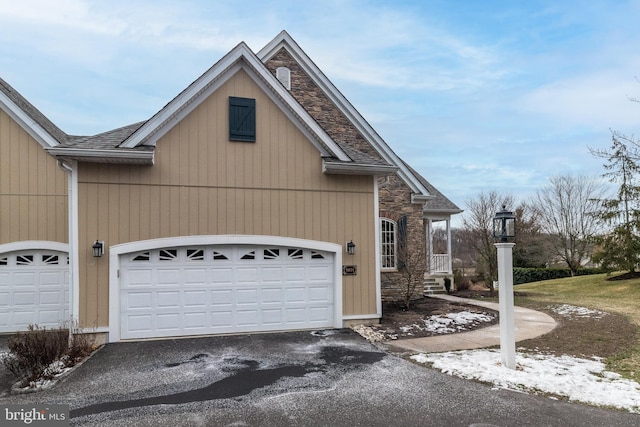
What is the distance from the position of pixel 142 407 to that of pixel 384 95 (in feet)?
68.0

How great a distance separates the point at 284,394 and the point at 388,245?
9972 mm

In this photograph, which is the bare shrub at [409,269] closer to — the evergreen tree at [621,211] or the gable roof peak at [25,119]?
the gable roof peak at [25,119]

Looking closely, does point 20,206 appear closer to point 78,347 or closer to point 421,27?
point 78,347

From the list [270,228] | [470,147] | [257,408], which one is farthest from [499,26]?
[470,147]

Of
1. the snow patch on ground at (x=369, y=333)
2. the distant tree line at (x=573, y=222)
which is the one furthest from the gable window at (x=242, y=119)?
the distant tree line at (x=573, y=222)

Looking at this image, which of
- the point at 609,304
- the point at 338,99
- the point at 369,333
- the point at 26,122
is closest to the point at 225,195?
the point at 369,333

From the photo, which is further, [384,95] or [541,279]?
[541,279]

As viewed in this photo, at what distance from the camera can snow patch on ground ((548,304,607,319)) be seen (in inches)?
481

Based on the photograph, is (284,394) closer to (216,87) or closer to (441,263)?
A: (216,87)

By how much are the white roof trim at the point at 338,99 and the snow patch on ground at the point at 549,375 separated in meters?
8.56

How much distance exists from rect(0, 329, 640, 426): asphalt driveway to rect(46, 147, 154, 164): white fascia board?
405cm

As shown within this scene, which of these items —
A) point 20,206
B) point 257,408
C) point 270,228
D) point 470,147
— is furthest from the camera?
point 470,147

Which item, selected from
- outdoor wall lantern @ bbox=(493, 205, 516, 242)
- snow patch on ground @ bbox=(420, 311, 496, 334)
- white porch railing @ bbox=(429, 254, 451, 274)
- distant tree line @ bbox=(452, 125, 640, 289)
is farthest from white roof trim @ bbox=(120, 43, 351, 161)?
distant tree line @ bbox=(452, 125, 640, 289)

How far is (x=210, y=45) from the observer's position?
618 inches
